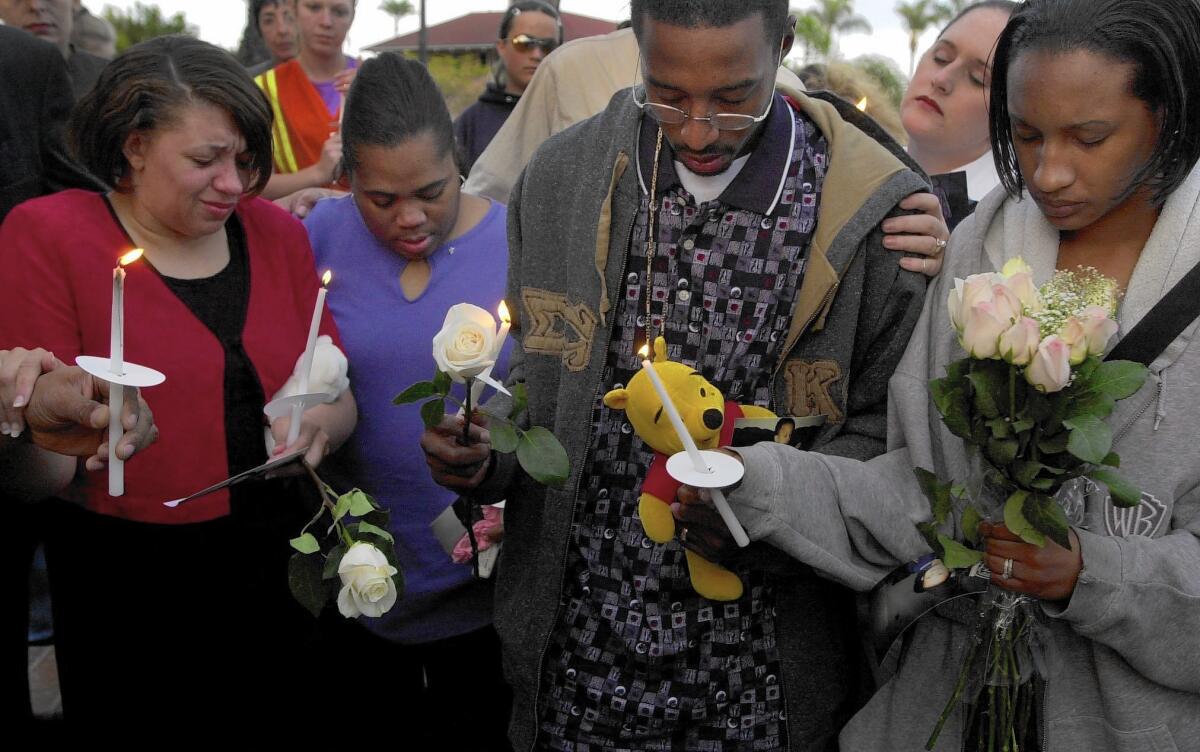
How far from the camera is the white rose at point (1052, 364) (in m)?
1.54

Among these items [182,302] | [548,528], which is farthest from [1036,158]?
[182,302]

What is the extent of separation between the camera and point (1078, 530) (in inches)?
69.2

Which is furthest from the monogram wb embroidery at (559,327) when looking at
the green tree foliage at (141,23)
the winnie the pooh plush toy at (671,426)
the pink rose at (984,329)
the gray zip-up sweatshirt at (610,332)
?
the green tree foliage at (141,23)

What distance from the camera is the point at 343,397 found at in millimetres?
2590

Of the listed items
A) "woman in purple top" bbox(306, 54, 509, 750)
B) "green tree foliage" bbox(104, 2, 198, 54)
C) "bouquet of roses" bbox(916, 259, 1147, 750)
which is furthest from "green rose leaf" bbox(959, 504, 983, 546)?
"green tree foliage" bbox(104, 2, 198, 54)

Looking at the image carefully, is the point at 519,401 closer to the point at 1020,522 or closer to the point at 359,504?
the point at 359,504

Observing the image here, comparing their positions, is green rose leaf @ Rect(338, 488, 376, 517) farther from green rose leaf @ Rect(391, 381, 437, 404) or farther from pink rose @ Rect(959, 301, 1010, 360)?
pink rose @ Rect(959, 301, 1010, 360)

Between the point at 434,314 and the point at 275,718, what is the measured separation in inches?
45.1

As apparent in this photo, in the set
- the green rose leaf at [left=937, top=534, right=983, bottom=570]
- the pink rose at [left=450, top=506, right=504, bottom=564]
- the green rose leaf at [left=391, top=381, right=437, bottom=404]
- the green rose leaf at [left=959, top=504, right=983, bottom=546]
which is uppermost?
the green rose leaf at [left=391, top=381, right=437, bottom=404]

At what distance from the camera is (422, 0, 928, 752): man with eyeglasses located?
2.03 meters

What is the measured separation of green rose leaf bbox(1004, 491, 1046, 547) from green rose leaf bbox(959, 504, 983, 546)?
0.09 meters

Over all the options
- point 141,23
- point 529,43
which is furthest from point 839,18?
point 529,43

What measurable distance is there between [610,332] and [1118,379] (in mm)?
912

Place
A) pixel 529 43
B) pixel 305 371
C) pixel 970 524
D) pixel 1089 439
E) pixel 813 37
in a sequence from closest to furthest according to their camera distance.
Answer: pixel 1089 439
pixel 970 524
pixel 305 371
pixel 529 43
pixel 813 37
